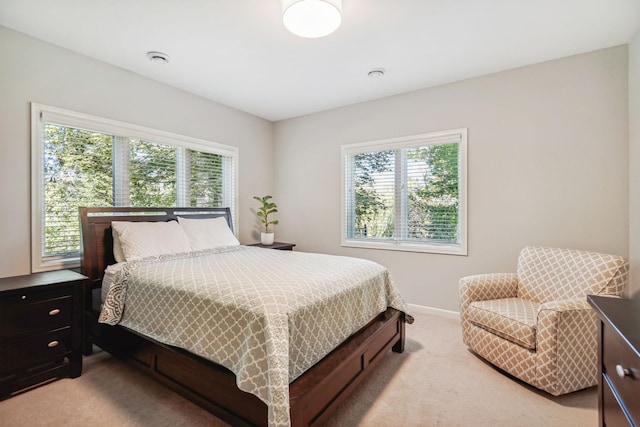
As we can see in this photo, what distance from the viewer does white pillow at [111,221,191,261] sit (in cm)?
257

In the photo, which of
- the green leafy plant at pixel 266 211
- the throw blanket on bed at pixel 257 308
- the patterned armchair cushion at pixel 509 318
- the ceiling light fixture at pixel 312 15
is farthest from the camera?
the green leafy plant at pixel 266 211

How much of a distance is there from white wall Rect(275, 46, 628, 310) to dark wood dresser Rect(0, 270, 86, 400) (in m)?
2.96

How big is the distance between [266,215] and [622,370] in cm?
393

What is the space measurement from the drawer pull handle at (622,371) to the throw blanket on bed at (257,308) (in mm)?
1213

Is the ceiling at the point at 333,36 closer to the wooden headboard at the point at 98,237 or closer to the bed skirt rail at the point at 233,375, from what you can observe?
the wooden headboard at the point at 98,237

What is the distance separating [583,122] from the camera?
2.67m

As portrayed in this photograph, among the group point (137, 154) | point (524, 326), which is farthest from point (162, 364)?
point (524, 326)

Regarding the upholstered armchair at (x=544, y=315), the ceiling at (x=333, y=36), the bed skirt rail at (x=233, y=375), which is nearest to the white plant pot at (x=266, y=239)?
the ceiling at (x=333, y=36)

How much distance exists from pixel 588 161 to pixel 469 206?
3.42 ft

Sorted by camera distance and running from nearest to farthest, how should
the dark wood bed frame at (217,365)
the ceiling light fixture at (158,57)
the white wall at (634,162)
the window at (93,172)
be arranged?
the dark wood bed frame at (217,365), the white wall at (634,162), the window at (93,172), the ceiling light fixture at (158,57)

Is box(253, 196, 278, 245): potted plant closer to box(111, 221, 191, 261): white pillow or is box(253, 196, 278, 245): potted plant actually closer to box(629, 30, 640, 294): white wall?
box(111, 221, 191, 261): white pillow

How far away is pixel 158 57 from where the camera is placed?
274cm

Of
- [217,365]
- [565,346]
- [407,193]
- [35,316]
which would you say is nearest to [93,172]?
[35,316]

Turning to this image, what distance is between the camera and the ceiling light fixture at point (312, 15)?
6.13ft
